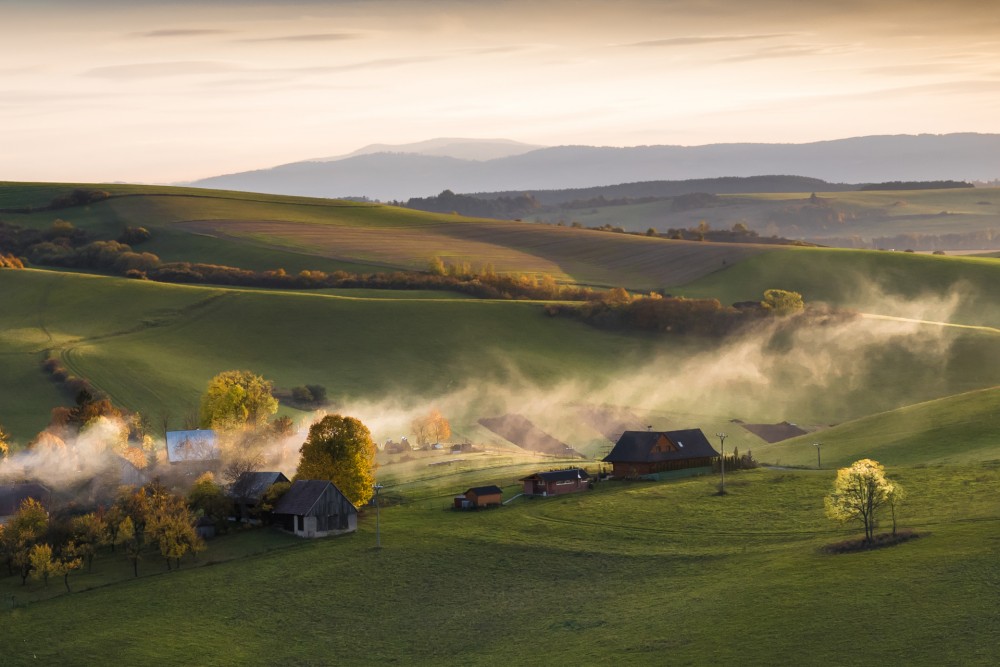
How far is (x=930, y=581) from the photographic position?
61781 mm

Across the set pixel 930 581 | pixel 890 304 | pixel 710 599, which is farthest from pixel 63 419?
pixel 890 304

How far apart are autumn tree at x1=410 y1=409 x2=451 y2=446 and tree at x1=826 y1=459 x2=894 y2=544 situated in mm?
55592

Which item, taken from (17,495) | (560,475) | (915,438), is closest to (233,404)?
(17,495)

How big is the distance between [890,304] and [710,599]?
13214cm

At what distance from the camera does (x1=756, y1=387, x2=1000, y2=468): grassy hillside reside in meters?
98.8

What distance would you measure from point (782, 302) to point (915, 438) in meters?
71.8

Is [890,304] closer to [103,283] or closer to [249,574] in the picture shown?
[103,283]

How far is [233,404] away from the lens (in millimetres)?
118312

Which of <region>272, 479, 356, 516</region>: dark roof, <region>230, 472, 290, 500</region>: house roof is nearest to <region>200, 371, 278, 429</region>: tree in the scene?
<region>230, 472, 290, 500</region>: house roof

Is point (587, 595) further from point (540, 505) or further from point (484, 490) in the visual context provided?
point (484, 490)

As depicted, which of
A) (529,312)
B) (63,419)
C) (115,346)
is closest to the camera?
(63,419)

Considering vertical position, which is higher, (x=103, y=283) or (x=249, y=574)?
(x=103, y=283)

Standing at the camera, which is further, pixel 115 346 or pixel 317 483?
pixel 115 346

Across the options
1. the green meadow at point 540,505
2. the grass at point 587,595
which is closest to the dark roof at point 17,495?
the green meadow at point 540,505
